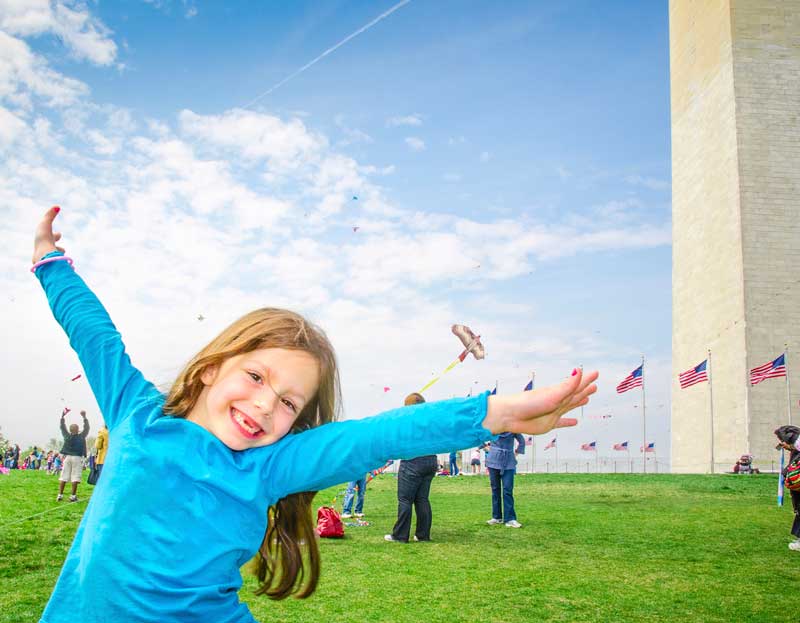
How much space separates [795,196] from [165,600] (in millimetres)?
39078

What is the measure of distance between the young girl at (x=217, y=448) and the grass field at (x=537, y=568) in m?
3.84

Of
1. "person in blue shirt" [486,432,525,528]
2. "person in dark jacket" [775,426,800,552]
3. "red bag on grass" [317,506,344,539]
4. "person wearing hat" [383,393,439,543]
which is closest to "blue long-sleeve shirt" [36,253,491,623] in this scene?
"person wearing hat" [383,393,439,543]

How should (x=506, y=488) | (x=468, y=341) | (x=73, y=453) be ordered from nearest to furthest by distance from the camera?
(x=468, y=341)
(x=506, y=488)
(x=73, y=453)

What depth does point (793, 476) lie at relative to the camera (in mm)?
9242

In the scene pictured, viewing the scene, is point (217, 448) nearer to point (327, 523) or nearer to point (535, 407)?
point (535, 407)

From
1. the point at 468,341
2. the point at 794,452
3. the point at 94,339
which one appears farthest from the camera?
the point at 794,452

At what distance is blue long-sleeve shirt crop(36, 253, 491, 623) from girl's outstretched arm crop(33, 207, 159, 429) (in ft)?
0.46

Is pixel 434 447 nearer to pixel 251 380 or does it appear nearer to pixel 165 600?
pixel 251 380

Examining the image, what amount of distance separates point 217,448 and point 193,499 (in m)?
0.16

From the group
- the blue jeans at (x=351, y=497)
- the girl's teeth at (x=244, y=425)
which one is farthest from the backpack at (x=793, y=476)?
the girl's teeth at (x=244, y=425)

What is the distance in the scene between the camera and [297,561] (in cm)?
254

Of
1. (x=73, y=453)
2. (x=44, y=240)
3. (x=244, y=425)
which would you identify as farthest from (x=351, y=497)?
(x=244, y=425)

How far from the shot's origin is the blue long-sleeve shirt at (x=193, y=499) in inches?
76.4

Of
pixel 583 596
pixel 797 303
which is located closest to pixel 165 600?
pixel 583 596
